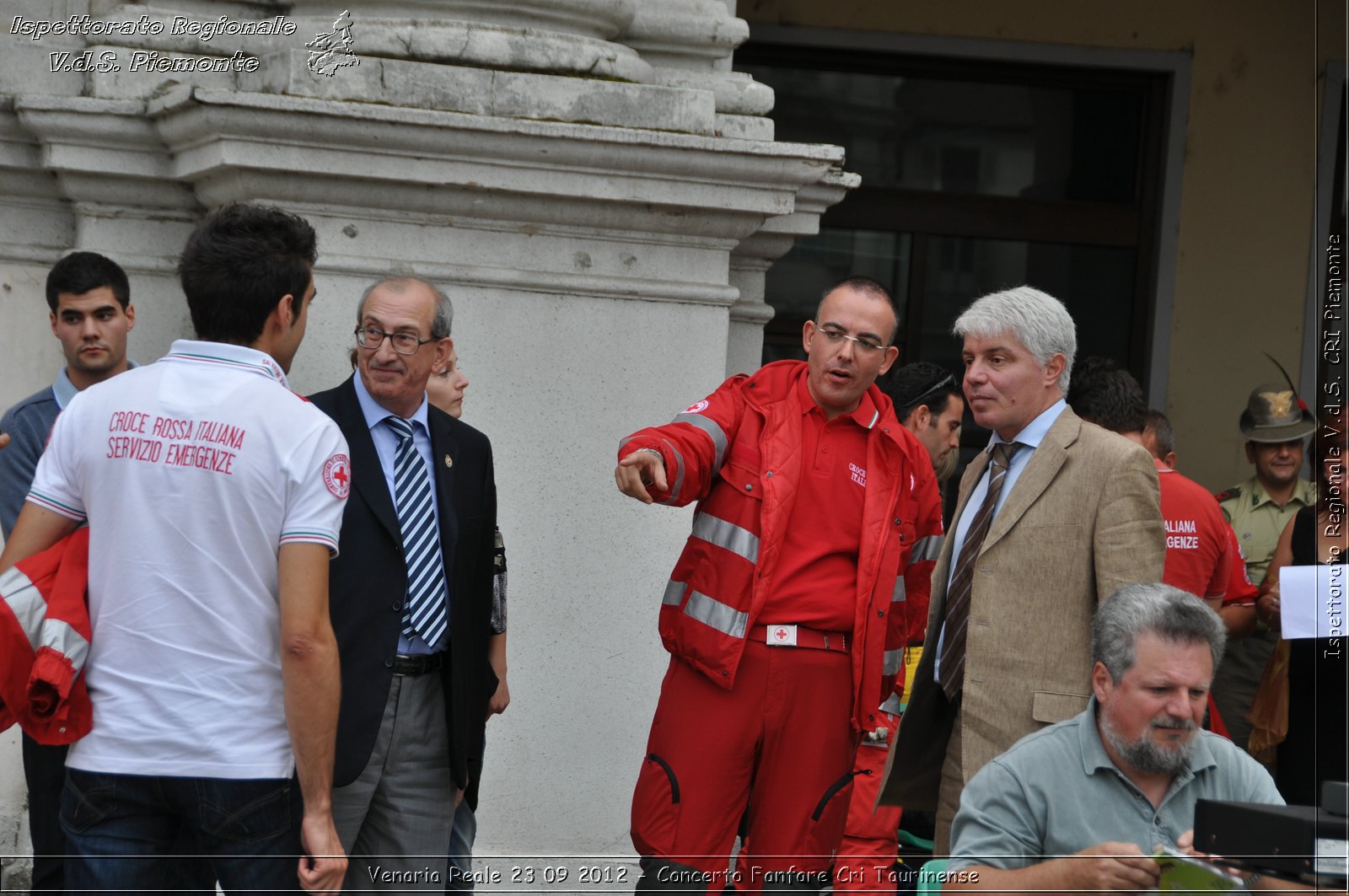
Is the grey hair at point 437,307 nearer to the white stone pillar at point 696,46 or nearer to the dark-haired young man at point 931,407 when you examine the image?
the white stone pillar at point 696,46

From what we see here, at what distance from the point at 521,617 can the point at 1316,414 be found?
158 inches

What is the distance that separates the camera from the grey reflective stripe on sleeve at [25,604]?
2799 mm

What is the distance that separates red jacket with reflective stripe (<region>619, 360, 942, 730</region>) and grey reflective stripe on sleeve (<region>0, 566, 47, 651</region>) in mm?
1356

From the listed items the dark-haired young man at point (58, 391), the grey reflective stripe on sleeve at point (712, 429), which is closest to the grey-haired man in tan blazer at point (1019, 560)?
the grey reflective stripe on sleeve at point (712, 429)

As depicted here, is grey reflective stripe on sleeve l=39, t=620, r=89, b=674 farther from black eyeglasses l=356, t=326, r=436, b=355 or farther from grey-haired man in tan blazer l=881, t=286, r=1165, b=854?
grey-haired man in tan blazer l=881, t=286, r=1165, b=854

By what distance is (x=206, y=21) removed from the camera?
15.1ft

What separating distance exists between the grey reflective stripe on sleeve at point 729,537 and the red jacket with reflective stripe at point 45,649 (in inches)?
60.9

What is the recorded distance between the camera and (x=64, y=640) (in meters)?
2.78

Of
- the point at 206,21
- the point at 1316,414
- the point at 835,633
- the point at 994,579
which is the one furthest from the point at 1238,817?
the point at 1316,414

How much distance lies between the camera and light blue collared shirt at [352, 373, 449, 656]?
3477 millimetres

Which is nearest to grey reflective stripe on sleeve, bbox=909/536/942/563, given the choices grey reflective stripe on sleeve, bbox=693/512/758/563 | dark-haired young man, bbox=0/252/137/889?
grey reflective stripe on sleeve, bbox=693/512/758/563

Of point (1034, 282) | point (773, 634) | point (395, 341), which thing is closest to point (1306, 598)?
point (773, 634)

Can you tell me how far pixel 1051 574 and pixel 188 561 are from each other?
1908 millimetres

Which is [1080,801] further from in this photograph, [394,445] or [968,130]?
[968,130]
